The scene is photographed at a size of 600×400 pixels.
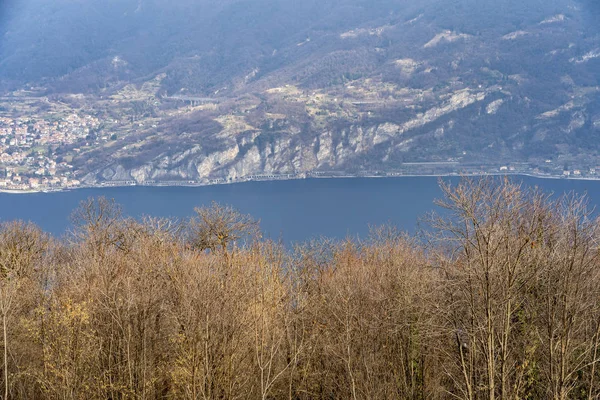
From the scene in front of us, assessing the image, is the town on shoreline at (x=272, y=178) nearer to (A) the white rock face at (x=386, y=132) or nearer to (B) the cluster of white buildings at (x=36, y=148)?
(B) the cluster of white buildings at (x=36, y=148)

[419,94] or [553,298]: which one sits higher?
[419,94]

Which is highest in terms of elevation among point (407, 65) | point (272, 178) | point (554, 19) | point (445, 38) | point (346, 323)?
point (554, 19)

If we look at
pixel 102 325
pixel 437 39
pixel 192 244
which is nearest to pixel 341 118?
pixel 437 39

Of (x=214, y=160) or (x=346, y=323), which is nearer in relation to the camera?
(x=346, y=323)

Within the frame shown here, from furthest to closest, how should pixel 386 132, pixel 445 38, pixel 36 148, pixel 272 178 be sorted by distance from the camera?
1. pixel 445 38
2. pixel 386 132
3. pixel 36 148
4. pixel 272 178

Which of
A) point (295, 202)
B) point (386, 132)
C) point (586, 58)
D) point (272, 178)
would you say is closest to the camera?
point (295, 202)

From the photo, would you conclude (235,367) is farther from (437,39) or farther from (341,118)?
(437,39)

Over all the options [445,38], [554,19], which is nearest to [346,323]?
[445,38]

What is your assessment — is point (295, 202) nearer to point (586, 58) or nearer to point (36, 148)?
point (36, 148)
